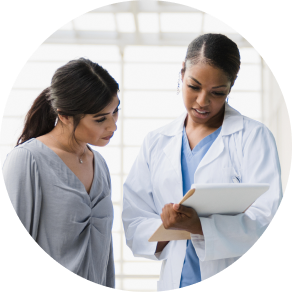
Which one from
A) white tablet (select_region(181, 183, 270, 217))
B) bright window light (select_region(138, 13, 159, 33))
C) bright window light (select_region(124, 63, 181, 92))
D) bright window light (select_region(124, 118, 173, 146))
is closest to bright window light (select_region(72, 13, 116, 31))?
bright window light (select_region(138, 13, 159, 33))

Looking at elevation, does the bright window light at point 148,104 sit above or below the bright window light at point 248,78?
below

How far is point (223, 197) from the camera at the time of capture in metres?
0.88

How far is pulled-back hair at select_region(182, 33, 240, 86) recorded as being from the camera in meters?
1.07

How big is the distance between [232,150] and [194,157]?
0.45 feet

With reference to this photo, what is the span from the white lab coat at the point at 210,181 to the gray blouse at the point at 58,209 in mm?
143

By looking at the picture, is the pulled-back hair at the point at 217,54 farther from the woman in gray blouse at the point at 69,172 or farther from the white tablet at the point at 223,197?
the white tablet at the point at 223,197

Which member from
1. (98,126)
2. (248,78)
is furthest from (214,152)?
(248,78)

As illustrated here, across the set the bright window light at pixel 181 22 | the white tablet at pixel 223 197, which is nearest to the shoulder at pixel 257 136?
the white tablet at pixel 223 197

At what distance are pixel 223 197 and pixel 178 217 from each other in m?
0.14

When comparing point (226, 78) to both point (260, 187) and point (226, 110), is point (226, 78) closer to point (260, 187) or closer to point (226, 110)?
point (226, 110)

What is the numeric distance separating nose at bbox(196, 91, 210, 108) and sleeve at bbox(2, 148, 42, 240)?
57 cm

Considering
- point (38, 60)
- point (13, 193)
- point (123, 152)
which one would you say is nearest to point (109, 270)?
point (13, 193)

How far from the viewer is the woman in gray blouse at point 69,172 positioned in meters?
1.02

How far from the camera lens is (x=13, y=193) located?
1.00 m
